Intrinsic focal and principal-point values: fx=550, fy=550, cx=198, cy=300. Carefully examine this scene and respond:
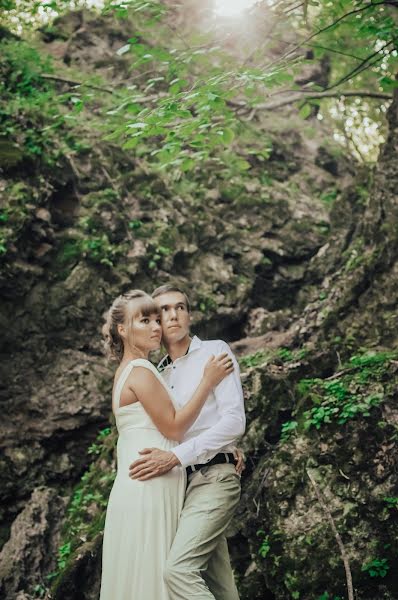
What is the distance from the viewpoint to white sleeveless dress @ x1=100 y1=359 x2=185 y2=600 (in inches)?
133

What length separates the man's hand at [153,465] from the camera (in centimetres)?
350

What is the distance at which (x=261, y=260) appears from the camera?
10156 mm

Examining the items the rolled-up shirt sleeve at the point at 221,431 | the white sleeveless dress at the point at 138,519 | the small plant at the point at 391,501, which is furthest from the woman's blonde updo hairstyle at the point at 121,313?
the small plant at the point at 391,501

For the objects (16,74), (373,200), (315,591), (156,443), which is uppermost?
(16,74)

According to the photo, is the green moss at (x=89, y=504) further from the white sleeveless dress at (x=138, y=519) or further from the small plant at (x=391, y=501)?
the small plant at (x=391, y=501)

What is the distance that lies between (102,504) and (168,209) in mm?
5412

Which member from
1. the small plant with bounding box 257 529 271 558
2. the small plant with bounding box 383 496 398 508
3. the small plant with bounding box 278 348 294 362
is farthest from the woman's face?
the small plant with bounding box 278 348 294 362

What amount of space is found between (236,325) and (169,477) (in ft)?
20.0

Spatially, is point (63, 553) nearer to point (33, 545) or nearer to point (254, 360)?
point (33, 545)

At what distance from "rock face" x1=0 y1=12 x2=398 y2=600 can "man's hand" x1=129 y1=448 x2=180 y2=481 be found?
2.20 m

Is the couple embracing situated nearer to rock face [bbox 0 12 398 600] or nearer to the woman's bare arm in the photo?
the woman's bare arm

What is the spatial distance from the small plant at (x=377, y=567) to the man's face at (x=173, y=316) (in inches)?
100.0

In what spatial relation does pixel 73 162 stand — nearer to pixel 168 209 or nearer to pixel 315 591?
pixel 168 209

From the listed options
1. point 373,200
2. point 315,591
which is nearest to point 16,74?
point 373,200
